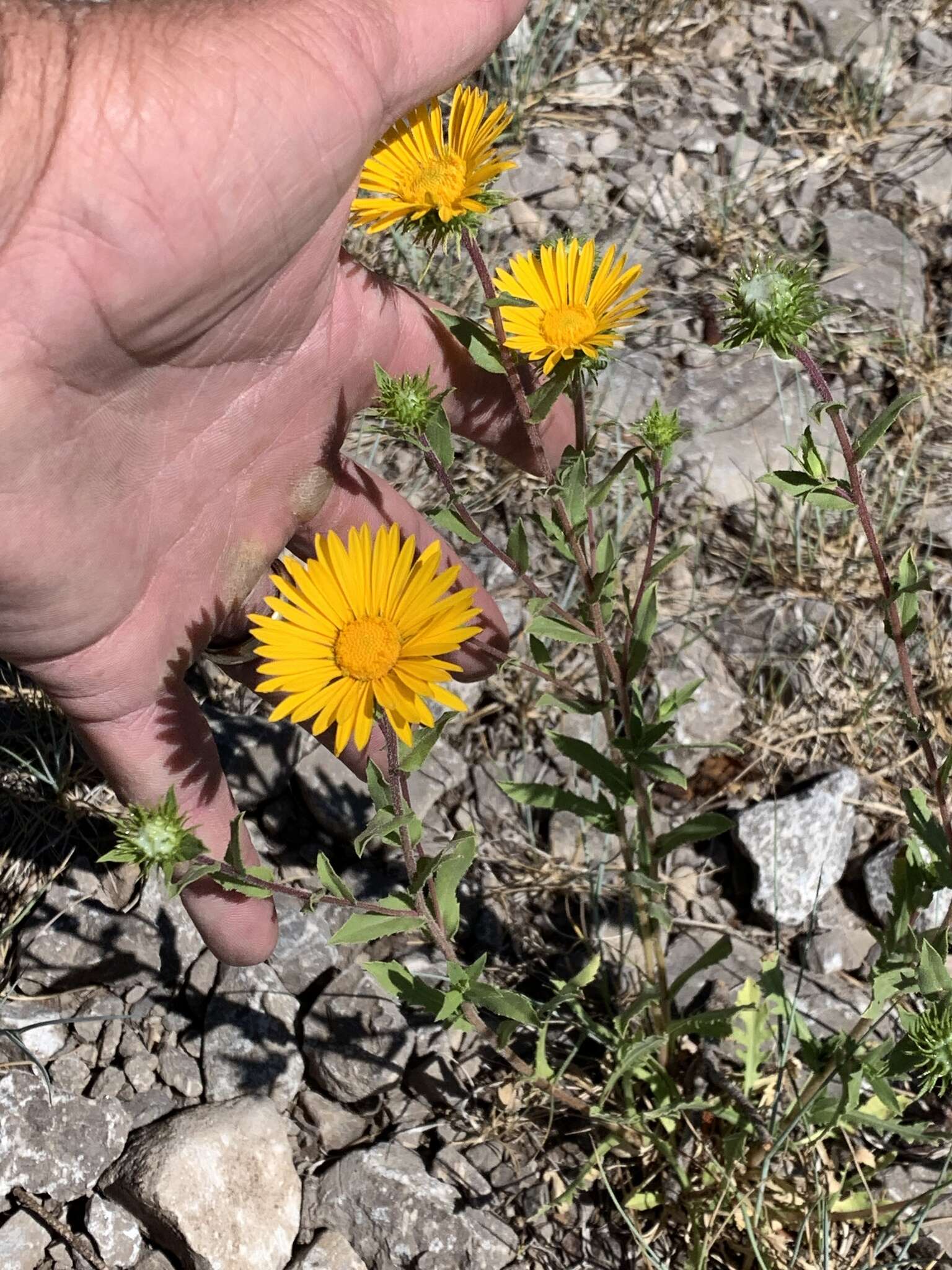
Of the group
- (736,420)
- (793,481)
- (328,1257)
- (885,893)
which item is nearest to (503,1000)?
(328,1257)

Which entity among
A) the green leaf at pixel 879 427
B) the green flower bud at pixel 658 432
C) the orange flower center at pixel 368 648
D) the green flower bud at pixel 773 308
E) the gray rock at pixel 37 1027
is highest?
the green flower bud at pixel 773 308

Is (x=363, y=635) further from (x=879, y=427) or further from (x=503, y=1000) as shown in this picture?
(x=879, y=427)

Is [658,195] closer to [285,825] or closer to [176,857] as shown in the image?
[285,825]

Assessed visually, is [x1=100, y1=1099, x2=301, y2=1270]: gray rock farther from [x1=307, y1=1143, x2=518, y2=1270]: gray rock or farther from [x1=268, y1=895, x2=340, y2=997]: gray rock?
[x1=268, y1=895, x2=340, y2=997]: gray rock

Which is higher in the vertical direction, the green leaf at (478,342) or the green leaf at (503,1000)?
the green leaf at (478,342)

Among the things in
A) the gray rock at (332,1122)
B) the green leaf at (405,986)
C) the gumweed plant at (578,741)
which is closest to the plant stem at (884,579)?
the gumweed plant at (578,741)

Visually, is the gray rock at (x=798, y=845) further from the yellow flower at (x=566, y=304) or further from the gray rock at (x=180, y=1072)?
the gray rock at (x=180, y=1072)

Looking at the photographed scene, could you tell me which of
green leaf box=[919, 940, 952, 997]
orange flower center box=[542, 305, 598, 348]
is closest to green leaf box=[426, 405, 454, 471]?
orange flower center box=[542, 305, 598, 348]
